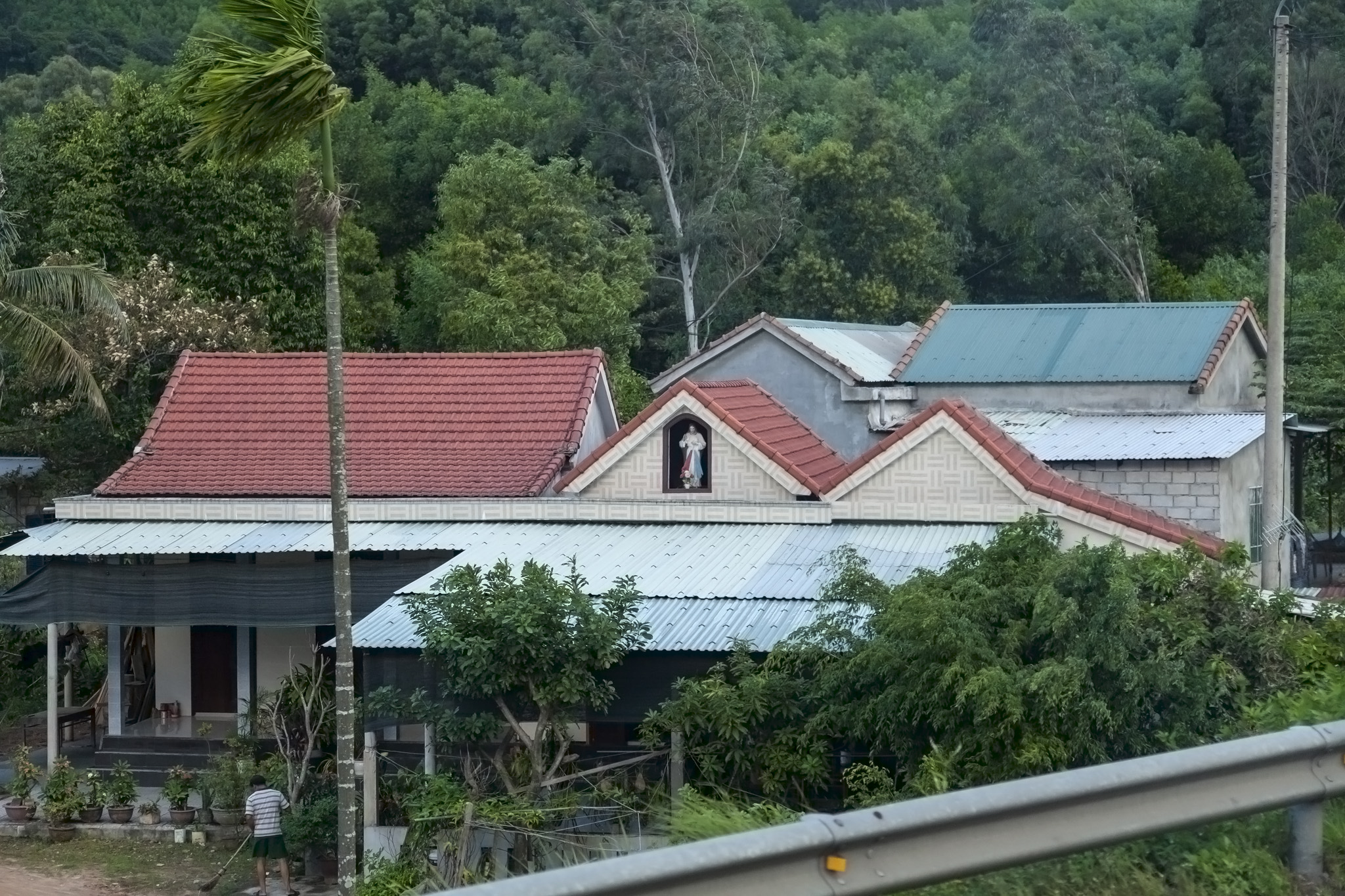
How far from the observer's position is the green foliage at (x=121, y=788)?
1794cm

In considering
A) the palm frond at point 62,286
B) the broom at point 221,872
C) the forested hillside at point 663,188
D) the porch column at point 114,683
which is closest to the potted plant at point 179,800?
the broom at point 221,872

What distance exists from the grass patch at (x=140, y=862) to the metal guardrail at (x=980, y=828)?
13.6 meters

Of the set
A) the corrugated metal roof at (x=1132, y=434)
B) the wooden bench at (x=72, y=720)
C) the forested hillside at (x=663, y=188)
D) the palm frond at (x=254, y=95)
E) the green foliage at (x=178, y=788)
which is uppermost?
the forested hillside at (x=663, y=188)

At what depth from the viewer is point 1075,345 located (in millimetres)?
24984

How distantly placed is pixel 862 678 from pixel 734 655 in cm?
145

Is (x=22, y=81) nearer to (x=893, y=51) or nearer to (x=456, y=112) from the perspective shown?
(x=456, y=112)

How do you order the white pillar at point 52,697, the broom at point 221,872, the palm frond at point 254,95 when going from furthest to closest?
the white pillar at point 52,697 < the broom at point 221,872 < the palm frond at point 254,95

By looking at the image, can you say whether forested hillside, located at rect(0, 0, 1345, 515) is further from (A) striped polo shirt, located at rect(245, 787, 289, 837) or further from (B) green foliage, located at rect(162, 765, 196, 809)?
(A) striped polo shirt, located at rect(245, 787, 289, 837)

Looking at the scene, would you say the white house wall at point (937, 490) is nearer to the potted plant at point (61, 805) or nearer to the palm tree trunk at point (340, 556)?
the palm tree trunk at point (340, 556)

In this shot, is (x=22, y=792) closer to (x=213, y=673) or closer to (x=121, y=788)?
(x=121, y=788)

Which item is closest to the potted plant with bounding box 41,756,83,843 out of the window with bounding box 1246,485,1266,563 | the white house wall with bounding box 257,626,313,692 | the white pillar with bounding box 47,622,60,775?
the white pillar with bounding box 47,622,60,775

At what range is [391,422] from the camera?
2108 cm

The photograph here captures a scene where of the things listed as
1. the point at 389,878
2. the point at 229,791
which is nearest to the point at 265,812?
the point at 229,791

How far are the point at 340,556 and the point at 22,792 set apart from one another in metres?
7.16
